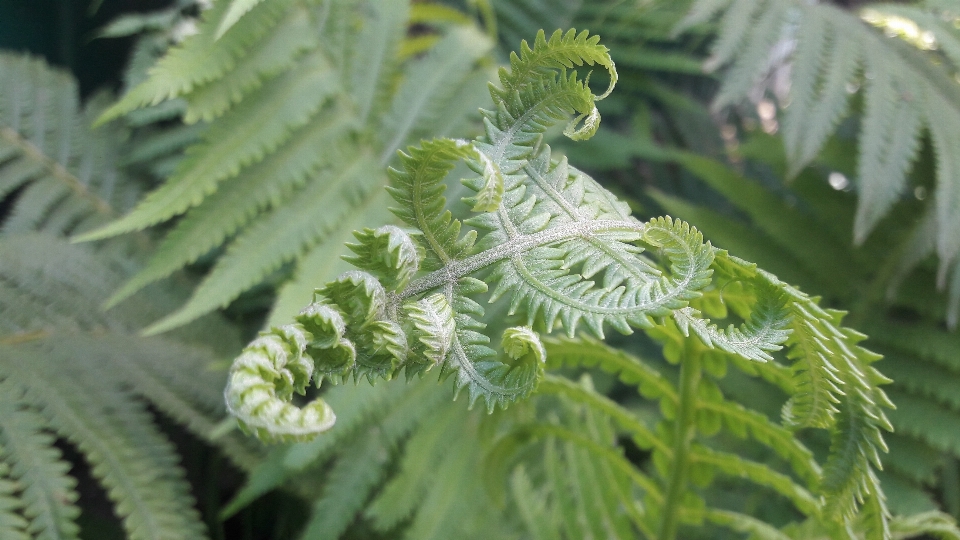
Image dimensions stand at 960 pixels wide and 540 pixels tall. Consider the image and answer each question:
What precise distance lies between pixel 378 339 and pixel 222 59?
0.71 metres

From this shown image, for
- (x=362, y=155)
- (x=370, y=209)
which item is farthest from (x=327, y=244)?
(x=362, y=155)

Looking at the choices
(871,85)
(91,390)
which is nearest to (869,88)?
(871,85)

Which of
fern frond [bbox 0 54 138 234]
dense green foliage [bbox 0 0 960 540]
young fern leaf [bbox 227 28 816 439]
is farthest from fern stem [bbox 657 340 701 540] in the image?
fern frond [bbox 0 54 138 234]

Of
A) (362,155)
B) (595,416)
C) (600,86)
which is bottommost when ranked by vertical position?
(595,416)

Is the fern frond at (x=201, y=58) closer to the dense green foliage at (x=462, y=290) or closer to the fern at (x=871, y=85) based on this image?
the dense green foliage at (x=462, y=290)

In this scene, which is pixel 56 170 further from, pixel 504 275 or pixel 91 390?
pixel 504 275

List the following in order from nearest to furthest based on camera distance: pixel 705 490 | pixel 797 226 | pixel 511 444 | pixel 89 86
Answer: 1. pixel 511 444
2. pixel 705 490
3. pixel 797 226
4. pixel 89 86

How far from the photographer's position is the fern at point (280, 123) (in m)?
0.90

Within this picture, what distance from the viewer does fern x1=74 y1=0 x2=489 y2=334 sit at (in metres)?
0.90

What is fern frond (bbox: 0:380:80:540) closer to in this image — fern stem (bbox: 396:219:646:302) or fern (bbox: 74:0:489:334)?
fern (bbox: 74:0:489:334)

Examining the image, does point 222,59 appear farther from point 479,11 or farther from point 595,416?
point 479,11

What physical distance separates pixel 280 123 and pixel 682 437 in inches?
31.0

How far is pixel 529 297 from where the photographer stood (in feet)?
A: 1.56

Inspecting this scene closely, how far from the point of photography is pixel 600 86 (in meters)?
1.71
